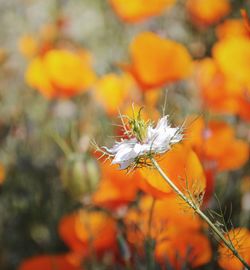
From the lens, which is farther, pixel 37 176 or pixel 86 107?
pixel 86 107

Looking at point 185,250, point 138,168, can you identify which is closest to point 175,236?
point 185,250

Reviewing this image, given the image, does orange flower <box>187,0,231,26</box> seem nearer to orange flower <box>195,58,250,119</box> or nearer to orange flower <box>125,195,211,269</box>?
orange flower <box>195,58,250,119</box>

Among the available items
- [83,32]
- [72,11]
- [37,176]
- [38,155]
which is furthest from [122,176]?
[72,11]

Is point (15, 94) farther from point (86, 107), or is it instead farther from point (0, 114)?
point (86, 107)

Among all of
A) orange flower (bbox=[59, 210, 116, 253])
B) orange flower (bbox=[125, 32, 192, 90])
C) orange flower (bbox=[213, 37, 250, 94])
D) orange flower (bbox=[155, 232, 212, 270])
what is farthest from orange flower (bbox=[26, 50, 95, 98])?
orange flower (bbox=[155, 232, 212, 270])

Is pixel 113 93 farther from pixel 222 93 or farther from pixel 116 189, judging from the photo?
pixel 116 189

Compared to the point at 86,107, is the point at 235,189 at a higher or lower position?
lower
